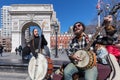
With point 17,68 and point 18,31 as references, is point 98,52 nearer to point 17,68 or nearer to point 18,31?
point 17,68

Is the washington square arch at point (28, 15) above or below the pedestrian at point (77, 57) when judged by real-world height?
above

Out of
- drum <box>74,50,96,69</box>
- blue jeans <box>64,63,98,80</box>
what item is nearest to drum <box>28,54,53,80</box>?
blue jeans <box>64,63,98,80</box>

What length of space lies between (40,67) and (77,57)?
1358 mm

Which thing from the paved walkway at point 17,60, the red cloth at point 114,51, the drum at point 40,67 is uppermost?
the red cloth at point 114,51

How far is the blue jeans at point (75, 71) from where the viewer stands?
4.59m

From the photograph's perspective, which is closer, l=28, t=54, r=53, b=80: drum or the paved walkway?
l=28, t=54, r=53, b=80: drum

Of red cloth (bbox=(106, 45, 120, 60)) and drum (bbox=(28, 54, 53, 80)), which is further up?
red cloth (bbox=(106, 45, 120, 60))

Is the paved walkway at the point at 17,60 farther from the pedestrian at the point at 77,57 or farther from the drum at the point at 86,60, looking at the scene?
the drum at the point at 86,60

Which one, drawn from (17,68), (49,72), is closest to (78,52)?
(49,72)

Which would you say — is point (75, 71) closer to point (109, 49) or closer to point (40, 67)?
point (109, 49)

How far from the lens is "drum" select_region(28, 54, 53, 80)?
577 centimetres

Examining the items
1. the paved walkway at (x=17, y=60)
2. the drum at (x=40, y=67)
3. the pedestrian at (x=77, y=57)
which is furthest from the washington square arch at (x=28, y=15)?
the pedestrian at (x=77, y=57)

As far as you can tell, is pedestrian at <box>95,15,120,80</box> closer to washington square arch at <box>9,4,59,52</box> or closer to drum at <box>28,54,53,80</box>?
drum at <box>28,54,53,80</box>

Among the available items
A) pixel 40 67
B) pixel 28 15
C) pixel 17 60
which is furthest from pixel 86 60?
pixel 28 15
